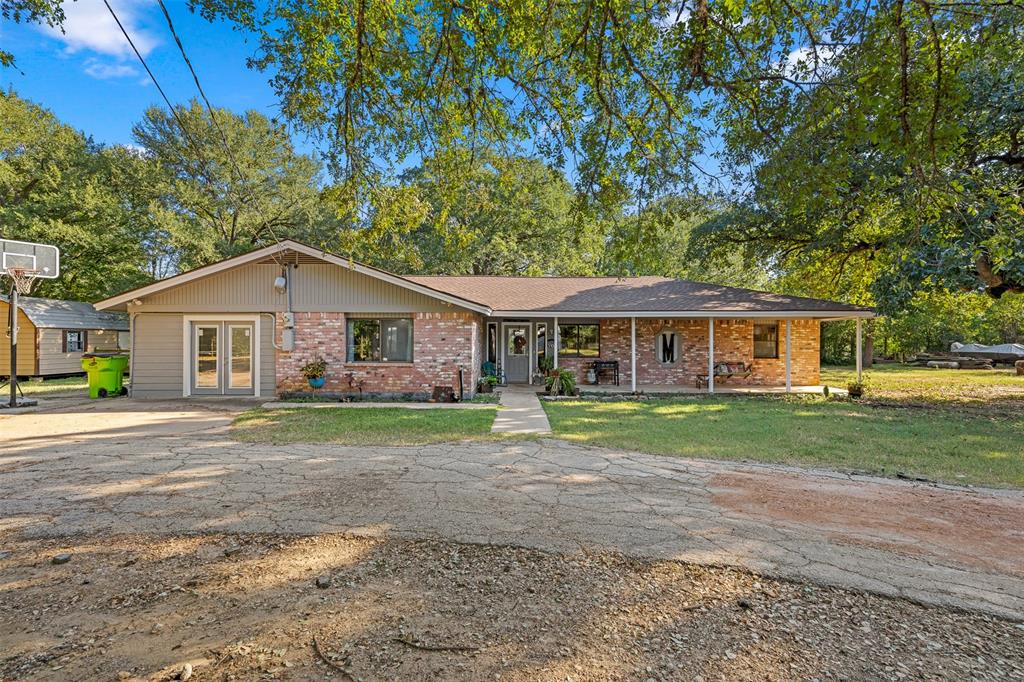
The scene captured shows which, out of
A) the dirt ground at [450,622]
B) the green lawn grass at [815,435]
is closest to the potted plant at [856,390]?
the green lawn grass at [815,435]

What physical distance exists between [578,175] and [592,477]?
344cm

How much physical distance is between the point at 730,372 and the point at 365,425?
11.4 metres

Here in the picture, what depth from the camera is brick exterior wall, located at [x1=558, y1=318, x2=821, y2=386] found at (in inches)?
641

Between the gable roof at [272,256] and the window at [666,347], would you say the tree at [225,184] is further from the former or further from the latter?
the window at [666,347]

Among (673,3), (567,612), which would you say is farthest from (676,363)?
(567,612)

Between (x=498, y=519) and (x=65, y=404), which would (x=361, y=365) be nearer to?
(x=65, y=404)

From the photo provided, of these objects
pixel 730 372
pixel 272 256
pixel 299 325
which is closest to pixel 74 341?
pixel 272 256

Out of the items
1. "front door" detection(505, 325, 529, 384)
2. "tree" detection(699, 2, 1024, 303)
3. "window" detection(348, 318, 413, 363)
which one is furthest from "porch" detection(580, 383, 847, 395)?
"tree" detection(699, 2, 1024, 303)

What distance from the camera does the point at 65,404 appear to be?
12195mm

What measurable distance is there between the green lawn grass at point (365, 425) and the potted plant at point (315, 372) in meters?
1.94

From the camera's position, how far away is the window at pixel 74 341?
2003cm

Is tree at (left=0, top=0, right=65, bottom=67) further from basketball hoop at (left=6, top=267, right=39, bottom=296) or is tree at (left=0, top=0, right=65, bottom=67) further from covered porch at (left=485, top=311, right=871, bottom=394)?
covered porch at (left=485, top=311, right=871, bottom=394)

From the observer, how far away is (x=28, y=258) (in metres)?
13.1

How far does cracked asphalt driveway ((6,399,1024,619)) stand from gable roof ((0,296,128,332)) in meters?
15.8
